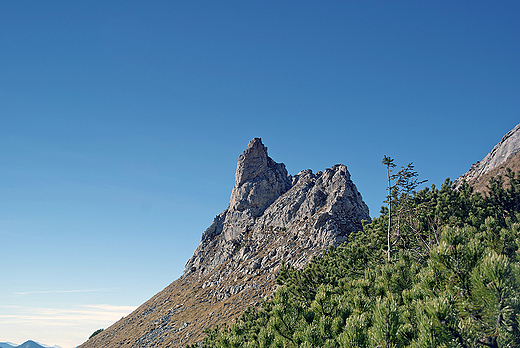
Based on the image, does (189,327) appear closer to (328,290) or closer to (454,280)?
(328,290)

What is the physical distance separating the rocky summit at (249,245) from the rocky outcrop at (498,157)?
31591 millimetres

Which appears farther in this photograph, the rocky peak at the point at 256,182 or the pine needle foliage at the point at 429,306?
the rocky peak at the point at 256,182

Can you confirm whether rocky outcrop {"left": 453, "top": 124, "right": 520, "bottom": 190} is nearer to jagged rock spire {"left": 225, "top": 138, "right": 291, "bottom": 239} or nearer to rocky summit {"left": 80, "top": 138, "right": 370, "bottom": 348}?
rocky summit {"left": 80, "top": 138, "right": 370, "bottom": 348}

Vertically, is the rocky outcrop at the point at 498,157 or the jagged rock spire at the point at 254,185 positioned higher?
the jagged rock spire at the point at 254,185

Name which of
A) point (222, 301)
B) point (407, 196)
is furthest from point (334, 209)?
point (407, 196)

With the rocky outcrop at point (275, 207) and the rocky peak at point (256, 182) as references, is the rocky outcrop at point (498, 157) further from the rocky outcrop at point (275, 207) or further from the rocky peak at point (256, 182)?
the rocky peak at point (256, 182)

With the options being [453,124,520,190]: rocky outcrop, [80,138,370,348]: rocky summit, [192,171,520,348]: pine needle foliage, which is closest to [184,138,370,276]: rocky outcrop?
[80,138,370,348]: rocky summit

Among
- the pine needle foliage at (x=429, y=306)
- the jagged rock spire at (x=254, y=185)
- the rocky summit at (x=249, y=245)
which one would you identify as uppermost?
the jagged rock spire at (x=254, y=185)

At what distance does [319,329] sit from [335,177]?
338 ft

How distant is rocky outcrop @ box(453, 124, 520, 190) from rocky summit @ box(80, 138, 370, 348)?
1244 inches

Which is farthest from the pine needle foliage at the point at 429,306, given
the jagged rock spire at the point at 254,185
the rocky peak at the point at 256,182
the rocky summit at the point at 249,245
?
the rocky peak at the point at 256,182

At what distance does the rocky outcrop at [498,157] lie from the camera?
7638cm

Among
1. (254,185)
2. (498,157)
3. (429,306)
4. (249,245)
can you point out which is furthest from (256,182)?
(429,306)

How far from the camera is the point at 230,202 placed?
493ft
